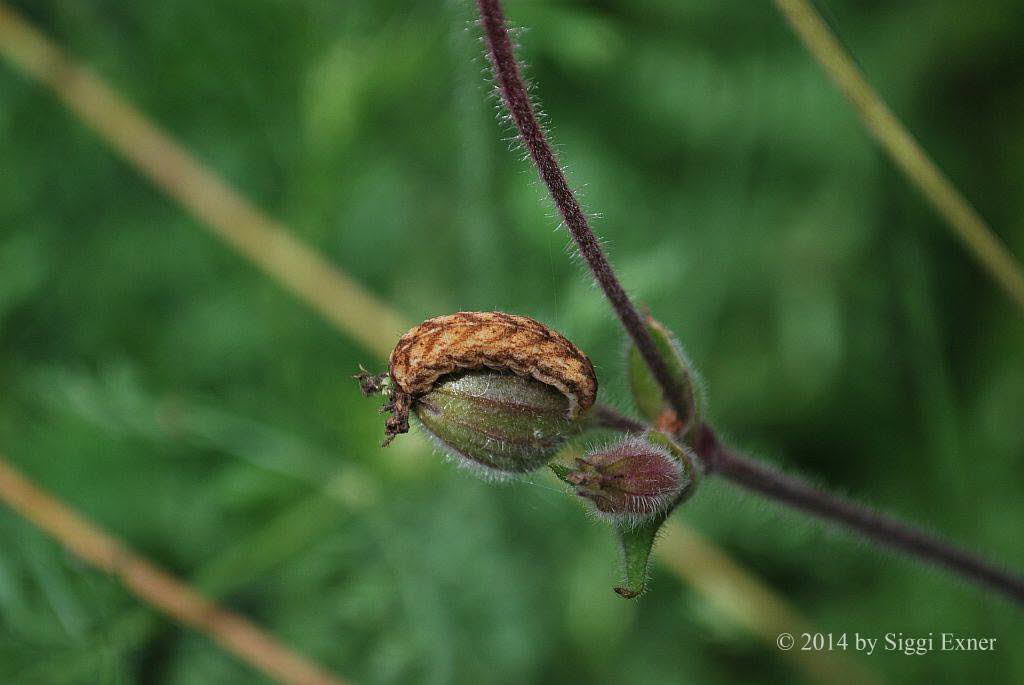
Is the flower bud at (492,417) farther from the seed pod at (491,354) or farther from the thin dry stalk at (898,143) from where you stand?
the thin dry stalk at (898,143)

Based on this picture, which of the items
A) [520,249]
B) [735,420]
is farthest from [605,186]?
[735,420]

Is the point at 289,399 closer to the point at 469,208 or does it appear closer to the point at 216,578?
the point at 216,578

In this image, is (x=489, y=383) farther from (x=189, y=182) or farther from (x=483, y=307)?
(x=189, y=182)

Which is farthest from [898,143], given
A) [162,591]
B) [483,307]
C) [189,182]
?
[189,182]

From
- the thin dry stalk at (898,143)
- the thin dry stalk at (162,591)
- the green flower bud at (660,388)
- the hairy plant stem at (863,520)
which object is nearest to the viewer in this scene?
the green flower bud at (660,388)

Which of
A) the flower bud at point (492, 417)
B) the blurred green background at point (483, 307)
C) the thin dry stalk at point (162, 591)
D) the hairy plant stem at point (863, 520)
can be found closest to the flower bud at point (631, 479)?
the flower bud at point (492, 417)

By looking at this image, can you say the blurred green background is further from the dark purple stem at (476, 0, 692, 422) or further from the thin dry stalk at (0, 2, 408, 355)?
the dark purple stem at (476, 0, 692, 422)
